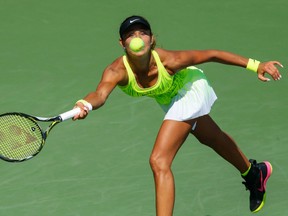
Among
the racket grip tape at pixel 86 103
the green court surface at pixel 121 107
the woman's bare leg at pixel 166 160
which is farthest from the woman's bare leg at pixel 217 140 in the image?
the racket grip tape at pixel 86 103

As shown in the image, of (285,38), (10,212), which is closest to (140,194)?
(10,212)

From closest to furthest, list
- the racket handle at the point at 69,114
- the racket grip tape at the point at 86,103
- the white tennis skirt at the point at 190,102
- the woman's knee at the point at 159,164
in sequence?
Result: the racket handle at the point at 69,114, the racket grip tape at the point at 86,103, the woman's knee at the point at 159,164, the white tennis skirt at the point at 190,102

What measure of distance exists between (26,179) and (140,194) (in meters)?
1.13

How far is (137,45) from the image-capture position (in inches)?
324

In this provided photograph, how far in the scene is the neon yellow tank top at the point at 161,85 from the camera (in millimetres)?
8523

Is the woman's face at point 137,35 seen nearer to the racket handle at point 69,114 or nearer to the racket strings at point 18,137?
the racket handle at point 69,114

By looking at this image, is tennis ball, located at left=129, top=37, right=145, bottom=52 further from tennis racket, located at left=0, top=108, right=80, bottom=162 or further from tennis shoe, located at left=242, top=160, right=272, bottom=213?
tennis shoe, located at left=242, top=160, right=272, bottom=213

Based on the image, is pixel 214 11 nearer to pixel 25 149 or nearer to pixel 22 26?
pixel 22 26

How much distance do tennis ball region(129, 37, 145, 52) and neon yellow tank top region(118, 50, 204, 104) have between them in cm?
26

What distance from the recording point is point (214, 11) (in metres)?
13.0

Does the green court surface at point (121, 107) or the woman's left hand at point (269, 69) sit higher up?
the woman's left hand at point (269, 69)

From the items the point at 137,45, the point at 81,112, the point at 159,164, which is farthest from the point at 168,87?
the point at 81,112

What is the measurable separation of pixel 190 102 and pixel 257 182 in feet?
4.12

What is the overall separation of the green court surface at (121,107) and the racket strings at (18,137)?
1.45 metres
